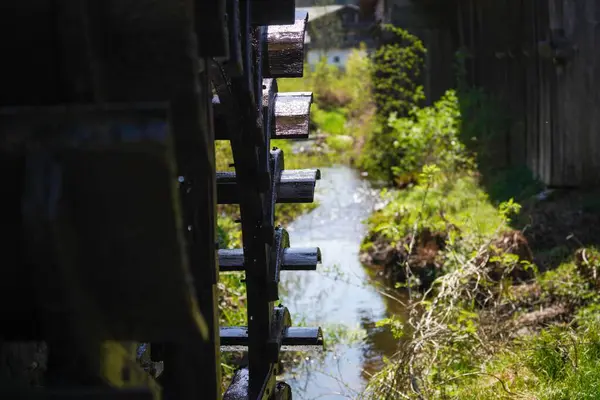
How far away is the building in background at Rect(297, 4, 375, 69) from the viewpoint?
33.8 meters

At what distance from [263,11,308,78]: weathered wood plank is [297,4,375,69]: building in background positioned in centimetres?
2954

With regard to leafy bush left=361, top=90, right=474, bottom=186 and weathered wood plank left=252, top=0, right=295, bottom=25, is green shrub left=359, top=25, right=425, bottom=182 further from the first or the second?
weathered wood plank left=252, top=0, right=295, bottom=25

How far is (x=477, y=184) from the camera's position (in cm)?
1037

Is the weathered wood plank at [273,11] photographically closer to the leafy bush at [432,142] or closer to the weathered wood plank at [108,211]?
the weathered wood plank at [108,211]

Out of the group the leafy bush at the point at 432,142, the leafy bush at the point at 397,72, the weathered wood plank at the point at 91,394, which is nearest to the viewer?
the weathered wood plank at the point at 91,394

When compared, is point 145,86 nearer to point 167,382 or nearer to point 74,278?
point 74,278

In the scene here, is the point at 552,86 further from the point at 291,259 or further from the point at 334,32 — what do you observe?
the point at 334,32

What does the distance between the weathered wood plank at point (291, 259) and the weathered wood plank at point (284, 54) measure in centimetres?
104

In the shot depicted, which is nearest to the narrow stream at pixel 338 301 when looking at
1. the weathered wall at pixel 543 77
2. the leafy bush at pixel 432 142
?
the leafy bush at pixel 432 142

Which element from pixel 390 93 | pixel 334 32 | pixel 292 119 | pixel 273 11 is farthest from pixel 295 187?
pixel 334 32

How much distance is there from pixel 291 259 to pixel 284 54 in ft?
3.77

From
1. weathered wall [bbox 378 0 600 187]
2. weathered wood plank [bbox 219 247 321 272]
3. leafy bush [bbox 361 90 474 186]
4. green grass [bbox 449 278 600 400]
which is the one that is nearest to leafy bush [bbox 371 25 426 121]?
weathered wall [bbox 378 0 600 187]

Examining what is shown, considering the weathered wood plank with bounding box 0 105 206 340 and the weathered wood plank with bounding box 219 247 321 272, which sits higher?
the weathered wood plank with bounding box 0 105 206 340

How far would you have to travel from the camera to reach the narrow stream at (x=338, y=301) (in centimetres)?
624
